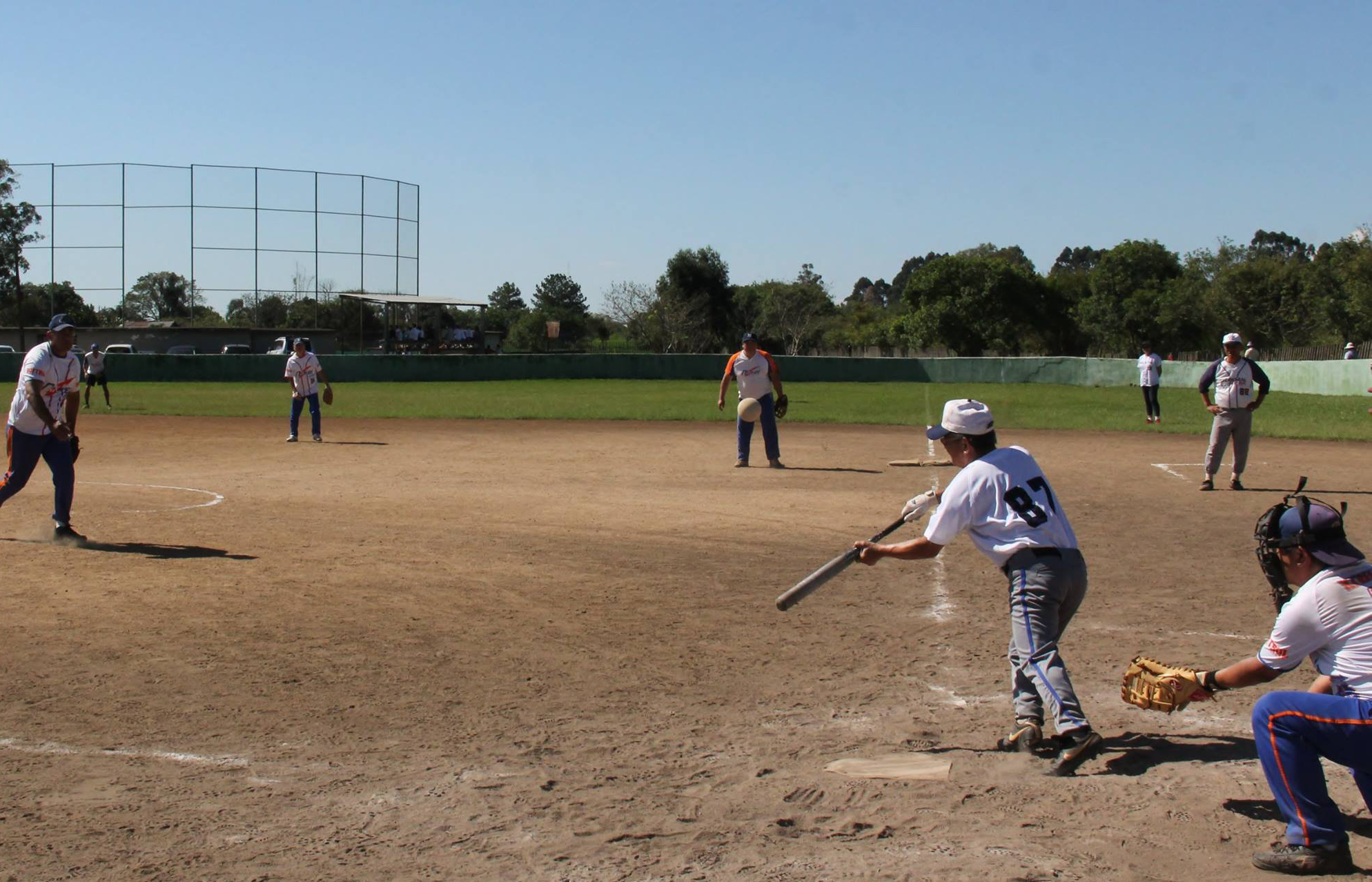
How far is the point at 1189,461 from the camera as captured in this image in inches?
754

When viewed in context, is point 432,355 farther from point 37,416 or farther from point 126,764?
point 126,764

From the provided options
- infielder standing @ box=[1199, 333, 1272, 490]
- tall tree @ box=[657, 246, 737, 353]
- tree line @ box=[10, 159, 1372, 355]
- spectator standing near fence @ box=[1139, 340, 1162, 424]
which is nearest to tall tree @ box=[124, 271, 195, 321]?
tree line @ box=[10, 159, 1372, 355]

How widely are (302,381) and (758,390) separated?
8.84m

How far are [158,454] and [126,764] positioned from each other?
51.2ft

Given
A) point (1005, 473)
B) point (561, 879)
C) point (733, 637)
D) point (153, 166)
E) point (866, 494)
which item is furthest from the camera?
point (153, 166)

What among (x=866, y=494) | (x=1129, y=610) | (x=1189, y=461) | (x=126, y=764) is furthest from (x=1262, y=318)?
(x=126, y=764)

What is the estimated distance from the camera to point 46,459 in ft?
35.0

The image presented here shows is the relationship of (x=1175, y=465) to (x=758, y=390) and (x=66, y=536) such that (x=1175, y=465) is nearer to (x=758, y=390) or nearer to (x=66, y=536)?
(x=758, y=390)

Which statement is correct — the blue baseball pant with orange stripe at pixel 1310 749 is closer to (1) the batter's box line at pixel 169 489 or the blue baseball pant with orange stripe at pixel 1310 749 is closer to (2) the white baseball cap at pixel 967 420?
(2) the white baseball cap at pixel 967 420

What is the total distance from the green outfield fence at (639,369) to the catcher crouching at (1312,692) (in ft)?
144

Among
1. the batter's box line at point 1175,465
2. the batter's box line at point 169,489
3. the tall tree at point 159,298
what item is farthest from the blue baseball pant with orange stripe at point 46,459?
the tall tree at point 159,298

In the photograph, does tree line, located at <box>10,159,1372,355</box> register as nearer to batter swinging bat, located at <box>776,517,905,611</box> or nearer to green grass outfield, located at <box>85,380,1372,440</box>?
green grass outfield, located at <box>85,380,1372,440</box>

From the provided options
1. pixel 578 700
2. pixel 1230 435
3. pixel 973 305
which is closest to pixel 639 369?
pixel 1230 435

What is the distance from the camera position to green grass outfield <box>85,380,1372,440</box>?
94.0 ft
